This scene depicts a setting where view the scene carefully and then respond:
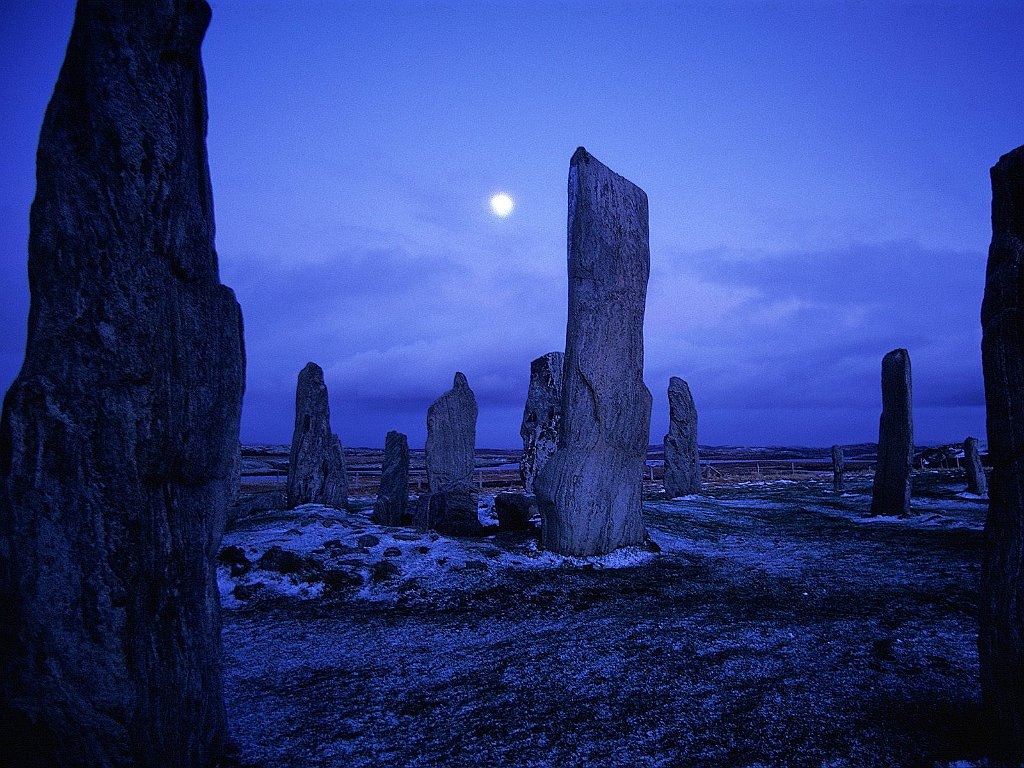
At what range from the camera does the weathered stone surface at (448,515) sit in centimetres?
888

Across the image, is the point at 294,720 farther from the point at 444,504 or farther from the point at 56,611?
the point at 444,504

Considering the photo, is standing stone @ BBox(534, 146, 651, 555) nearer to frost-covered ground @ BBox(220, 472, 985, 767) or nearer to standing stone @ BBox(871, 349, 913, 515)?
frost-covered ground @ BBox(220, 472, 985, 767)

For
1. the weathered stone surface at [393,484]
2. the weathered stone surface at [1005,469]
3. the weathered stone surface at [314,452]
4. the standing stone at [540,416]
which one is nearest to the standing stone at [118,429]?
the weathered stone surface at [1005,469]

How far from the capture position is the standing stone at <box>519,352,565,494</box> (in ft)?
44.7

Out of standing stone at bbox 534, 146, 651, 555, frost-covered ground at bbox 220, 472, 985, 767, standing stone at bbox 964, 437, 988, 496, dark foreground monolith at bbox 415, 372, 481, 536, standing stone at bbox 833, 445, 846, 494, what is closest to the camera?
frost-covered ground at bbox 220, 472, 985, 767

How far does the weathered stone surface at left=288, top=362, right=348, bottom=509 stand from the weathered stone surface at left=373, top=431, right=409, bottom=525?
1.33m

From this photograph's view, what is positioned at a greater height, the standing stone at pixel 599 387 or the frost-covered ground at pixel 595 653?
the standing stone at pixel 599 387

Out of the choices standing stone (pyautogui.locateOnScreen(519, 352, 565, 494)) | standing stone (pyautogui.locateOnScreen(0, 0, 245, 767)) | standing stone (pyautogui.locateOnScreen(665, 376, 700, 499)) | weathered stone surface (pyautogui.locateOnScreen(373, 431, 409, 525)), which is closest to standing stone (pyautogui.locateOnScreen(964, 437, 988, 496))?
standing stone (pyautogui.locateOnScreen(665, 376, 700, 499))

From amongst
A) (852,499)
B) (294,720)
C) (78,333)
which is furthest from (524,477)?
(78,333)

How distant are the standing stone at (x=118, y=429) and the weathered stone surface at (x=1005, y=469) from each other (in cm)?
279

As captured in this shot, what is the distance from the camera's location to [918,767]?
2.12 metres

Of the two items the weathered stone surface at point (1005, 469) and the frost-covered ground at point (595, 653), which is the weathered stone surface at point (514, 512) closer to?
the frost-covered ground at point (595, 653)

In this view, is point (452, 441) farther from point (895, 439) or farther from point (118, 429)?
point (118, 429)

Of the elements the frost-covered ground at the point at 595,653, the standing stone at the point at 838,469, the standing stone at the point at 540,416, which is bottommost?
the frost-covered ground at the point at 595,653
